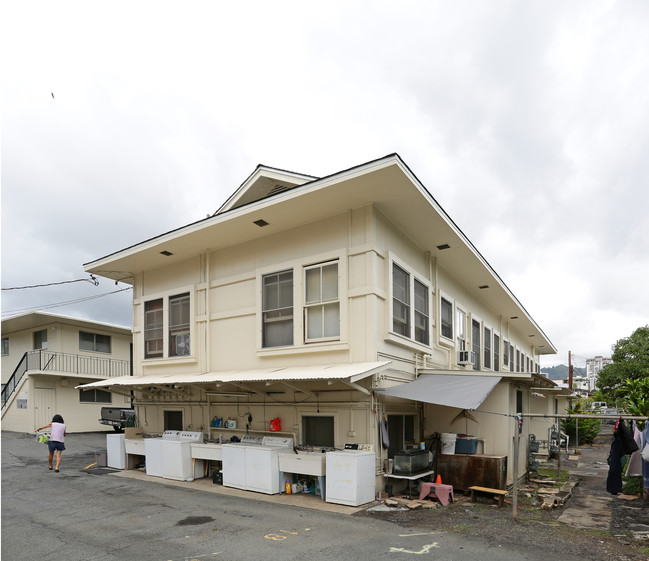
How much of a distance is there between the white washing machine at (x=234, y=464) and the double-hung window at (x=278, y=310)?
2.54 meters

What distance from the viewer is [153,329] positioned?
15.9m

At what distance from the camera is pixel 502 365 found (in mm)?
23484

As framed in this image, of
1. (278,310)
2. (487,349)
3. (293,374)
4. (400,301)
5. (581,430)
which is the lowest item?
(581,430)

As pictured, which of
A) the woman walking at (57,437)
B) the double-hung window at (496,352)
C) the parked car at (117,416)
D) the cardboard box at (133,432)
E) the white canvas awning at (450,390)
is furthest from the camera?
the double-hung window at (496,352)

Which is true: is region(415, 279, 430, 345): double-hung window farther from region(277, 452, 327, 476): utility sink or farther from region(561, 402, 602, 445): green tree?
region(561, 402, 602, 445): green tree

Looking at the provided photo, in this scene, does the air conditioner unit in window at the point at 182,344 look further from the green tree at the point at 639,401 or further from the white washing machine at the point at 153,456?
the green tree at the point at 639,401

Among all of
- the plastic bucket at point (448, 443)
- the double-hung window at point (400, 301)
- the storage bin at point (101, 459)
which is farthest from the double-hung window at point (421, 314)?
the storage bin at point (101, 459)

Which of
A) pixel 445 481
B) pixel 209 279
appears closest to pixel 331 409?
pixel 445 481

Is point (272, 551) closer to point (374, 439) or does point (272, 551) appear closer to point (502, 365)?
point (374, 439)

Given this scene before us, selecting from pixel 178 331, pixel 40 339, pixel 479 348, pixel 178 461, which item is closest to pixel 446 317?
pixel 479 348

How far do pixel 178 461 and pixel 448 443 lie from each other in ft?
21.7

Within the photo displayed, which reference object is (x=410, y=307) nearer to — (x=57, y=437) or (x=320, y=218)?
(x=320, y=218)

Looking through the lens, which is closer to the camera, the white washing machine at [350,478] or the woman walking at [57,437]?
the white washing machine at [350,478]

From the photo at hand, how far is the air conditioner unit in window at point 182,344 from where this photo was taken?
14.8 metres
